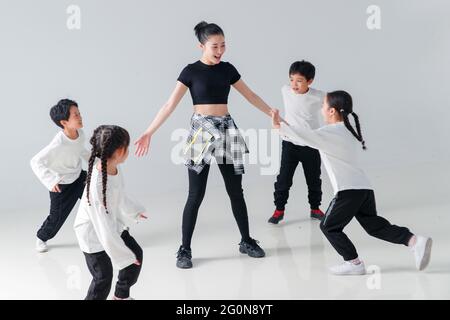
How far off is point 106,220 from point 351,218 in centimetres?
118

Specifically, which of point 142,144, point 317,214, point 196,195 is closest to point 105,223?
point 142,144

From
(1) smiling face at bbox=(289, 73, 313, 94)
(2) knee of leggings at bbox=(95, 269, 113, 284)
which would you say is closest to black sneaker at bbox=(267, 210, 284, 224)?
(1) smiling face at bbox=(289, 73, 313, 94)

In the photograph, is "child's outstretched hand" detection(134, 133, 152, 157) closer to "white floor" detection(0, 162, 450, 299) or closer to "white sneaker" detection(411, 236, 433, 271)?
"white floor" detection(0, 162, 450, 299)

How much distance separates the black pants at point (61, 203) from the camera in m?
3.35

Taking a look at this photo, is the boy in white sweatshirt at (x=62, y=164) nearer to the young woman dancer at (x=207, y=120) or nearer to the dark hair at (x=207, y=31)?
the young woman dancer at (x=207, y=120)

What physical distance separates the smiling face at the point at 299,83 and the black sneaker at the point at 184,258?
1156 millimetres

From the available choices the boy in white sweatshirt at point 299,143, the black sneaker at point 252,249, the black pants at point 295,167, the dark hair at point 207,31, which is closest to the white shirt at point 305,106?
the boy in white sweatshirt at point 299,143

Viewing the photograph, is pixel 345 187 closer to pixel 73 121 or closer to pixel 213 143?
pixel 213 143

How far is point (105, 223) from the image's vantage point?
2.29m

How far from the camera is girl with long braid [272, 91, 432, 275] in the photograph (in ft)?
9.25

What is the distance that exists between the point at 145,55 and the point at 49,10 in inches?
29.8

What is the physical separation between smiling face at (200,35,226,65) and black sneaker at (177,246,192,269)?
3.16 feet
